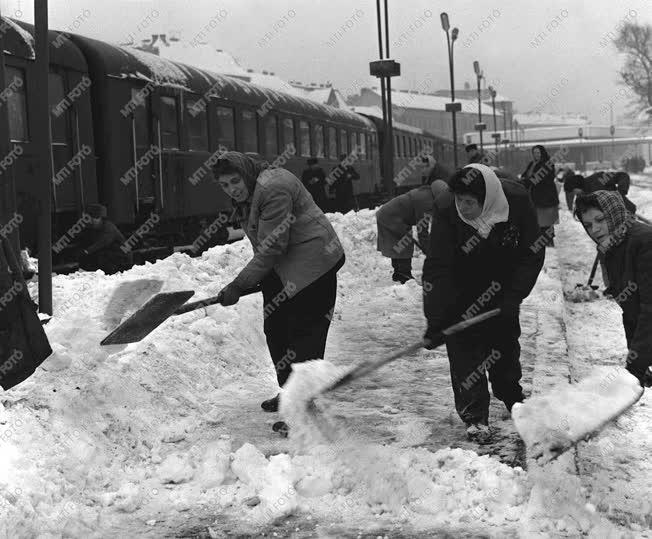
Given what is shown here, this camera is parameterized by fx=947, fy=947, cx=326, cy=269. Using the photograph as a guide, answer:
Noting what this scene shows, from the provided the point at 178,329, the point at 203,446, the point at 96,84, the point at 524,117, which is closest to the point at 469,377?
the point at 203,446

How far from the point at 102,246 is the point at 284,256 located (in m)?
6.13

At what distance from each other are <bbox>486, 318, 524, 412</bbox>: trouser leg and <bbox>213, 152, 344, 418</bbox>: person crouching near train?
0.97 meters

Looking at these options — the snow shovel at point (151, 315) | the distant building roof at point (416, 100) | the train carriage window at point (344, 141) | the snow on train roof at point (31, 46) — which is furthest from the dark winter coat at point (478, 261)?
the distant building roof at point (416, 100)

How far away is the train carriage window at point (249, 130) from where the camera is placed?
1711 centimetres

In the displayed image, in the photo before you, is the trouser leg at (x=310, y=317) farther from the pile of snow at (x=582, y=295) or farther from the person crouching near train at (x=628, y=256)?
the pile of snow at (x=582, y=295)

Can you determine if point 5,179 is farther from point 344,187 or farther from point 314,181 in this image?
point 344,187

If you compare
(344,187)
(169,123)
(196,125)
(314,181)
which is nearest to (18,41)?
(169,123)

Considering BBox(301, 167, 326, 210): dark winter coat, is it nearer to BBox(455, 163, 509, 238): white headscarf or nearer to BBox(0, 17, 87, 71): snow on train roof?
BBox(0, 17, 87, 71): snow on train roof

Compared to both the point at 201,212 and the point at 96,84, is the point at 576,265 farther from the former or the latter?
the point at 96,84

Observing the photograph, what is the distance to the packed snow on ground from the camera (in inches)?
160

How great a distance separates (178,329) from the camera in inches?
284

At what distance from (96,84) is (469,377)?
8.48 meters

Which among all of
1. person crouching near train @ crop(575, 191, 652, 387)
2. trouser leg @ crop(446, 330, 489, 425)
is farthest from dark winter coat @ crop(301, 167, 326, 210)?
person crouching near train @ crop(575, 191, 652, 387)

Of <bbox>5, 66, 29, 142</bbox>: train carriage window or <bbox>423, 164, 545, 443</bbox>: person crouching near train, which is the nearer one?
<bbox>423, 164, 545, 443</bbox>: person crouching near train
